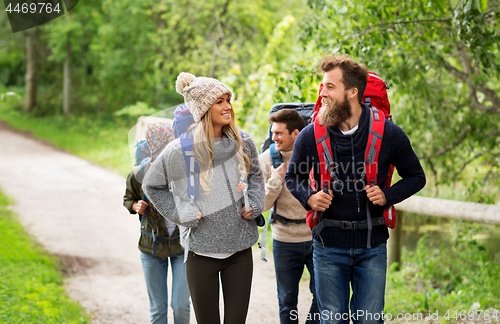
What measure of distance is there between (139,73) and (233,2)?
886cm

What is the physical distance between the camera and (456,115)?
679cm

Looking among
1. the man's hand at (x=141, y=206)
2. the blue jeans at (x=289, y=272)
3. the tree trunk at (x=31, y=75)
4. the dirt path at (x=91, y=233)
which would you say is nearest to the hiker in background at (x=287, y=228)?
the blue jeans at (x=289, y=272)

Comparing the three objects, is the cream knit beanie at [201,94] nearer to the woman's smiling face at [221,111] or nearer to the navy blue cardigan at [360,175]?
the woman's smiling face at [221,111]

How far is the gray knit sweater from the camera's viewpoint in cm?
268

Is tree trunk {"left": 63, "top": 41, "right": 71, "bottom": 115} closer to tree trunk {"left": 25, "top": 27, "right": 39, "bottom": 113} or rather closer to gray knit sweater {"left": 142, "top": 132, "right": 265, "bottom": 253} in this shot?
tree trunk {"left": 25, "top": 27, "right": 39, "bottom": 113}

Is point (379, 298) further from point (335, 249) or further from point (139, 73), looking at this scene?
point (139, 73)

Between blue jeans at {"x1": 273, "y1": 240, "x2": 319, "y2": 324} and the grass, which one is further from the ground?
blue jeans at {"x1": 273, "y1": 240, "x2": 319, "y2": 324}

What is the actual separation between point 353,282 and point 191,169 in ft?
3.75

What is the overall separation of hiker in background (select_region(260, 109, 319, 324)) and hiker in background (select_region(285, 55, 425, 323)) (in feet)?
2.64

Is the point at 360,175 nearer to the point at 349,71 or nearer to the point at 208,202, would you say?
the point at 349,71

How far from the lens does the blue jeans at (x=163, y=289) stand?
11.3 feet

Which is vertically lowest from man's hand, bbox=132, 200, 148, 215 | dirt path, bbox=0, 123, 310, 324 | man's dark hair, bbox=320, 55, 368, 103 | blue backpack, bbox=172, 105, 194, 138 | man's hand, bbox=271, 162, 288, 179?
dirt path, bbox=0, 123, 310, 324

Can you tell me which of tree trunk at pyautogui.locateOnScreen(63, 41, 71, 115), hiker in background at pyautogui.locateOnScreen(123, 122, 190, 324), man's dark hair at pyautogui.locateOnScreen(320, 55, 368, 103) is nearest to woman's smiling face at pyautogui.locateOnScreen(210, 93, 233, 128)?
man's dark hair at pyautogui.locateOnScreen(320, 55, 368, 103)

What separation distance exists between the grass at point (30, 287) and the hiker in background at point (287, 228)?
7.62 ft
